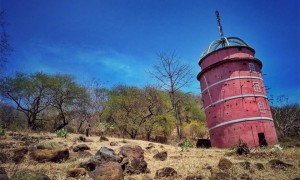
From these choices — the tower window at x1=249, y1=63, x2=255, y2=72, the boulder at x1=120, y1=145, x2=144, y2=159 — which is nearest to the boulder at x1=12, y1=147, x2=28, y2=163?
the boulder at x1=120, y1=145, x2=144, y2=159

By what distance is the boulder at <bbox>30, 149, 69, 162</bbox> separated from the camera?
11.8 m

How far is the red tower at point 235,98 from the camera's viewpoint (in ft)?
80.0

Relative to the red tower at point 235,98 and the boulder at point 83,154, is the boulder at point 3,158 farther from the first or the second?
the red tower at point 235,98

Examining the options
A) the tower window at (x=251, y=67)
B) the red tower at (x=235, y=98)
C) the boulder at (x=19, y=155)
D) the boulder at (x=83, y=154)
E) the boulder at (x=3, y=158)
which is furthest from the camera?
the tower window at (x=251, y=67)

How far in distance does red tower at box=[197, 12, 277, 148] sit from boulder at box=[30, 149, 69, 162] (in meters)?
17.1

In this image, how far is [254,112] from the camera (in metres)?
24.8

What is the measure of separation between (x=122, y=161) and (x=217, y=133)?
1723 cm

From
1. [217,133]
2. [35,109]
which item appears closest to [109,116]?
[35,109]

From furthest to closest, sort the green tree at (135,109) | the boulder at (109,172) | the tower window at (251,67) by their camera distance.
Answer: the green tree at (135,109)
the tower window at (251,67)
the boulder at (109,172)

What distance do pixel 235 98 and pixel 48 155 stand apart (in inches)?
748

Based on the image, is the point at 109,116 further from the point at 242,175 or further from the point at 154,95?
the point at 242,175

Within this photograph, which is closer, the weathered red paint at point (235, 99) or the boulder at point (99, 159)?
the boulder at point (99, 159)

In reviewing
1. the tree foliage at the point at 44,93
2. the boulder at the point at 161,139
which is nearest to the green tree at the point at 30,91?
the tree foliage at the point at 44,93

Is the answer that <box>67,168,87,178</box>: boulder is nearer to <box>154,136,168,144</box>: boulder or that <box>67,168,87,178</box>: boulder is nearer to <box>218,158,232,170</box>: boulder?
<box>218,158,232,170</box>: boulder
